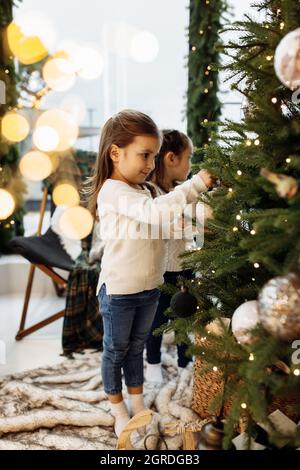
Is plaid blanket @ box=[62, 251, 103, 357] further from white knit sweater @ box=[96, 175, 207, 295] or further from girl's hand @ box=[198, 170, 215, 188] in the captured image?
girl's hand @ box=[198, 170, 215, 188]

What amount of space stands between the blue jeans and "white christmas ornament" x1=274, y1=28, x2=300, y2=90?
0.79m

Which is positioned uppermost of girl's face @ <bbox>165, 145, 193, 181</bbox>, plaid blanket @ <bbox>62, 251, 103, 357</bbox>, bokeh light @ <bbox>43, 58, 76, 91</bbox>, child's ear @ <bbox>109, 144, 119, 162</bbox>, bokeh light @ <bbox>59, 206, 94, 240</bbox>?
bokeh light @ <bbox>43, 58, 76, 91</bbox>

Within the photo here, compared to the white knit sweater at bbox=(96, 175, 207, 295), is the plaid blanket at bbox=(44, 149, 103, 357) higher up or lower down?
lower down

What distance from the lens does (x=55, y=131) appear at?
2689 millimetres

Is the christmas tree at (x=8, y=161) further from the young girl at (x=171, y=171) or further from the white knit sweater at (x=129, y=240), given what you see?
the white knit sweater at (x=129, y=240)

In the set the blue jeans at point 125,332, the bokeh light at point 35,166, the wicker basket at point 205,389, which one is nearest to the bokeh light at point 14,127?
the bokeh light at point 35,166

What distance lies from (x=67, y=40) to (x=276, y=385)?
2475 mm

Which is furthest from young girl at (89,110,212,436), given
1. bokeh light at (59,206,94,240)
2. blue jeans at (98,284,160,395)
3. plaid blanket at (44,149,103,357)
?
bokeh light at (59,206,94,240)

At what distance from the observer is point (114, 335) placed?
1.35m

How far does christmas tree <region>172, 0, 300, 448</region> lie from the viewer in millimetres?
844

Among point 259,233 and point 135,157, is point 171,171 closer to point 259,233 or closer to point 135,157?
point 135,157

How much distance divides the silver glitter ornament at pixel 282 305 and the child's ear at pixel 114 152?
661 millimetres
